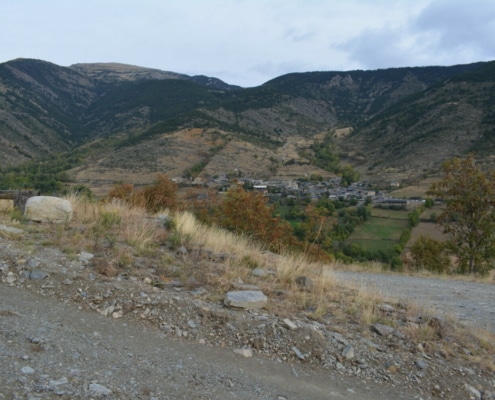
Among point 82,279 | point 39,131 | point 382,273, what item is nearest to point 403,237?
point 382,273

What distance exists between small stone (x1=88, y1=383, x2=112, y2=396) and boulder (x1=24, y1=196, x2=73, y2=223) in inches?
217

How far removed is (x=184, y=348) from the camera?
415 cm

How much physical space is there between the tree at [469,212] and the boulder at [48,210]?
13649 mm

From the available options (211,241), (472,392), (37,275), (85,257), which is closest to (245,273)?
(211,241)

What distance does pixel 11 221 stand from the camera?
771cm

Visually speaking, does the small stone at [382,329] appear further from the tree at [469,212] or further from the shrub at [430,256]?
the shrub at [430,256]

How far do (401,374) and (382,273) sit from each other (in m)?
7.58

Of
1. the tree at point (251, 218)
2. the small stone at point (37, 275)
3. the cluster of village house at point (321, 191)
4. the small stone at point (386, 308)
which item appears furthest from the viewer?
the cluster of village house at point (321, 191)

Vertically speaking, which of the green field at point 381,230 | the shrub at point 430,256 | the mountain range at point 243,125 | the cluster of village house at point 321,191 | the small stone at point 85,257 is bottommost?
A: the green field at point 381,230

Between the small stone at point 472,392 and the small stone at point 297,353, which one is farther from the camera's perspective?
the small stone at point 297,353

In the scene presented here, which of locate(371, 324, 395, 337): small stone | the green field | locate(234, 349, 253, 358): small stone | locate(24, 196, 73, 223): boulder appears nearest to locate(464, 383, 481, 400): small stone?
locate(371, 324, 395, 337): small stone

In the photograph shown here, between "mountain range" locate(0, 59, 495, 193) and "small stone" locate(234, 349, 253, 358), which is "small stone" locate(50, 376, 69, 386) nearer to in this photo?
"small stone" locate(234, 349, 253, 358)

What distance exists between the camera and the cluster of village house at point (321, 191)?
2026 inches

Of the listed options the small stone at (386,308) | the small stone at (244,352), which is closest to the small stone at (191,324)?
the small stone at (244,352)
